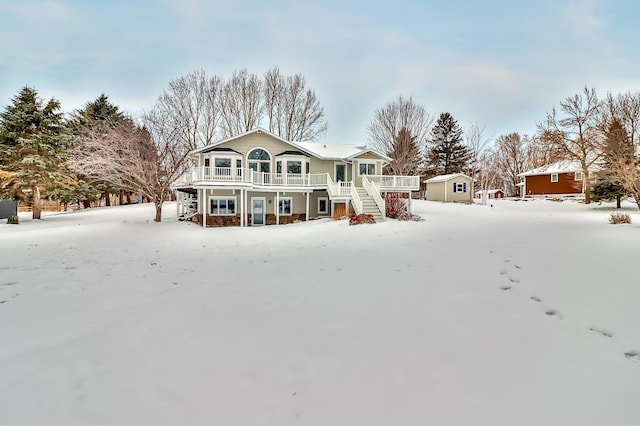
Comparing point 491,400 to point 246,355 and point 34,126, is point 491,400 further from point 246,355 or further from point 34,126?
point 34,126

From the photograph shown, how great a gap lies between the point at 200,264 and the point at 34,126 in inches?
854

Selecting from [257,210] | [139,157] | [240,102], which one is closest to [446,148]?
[240,102]

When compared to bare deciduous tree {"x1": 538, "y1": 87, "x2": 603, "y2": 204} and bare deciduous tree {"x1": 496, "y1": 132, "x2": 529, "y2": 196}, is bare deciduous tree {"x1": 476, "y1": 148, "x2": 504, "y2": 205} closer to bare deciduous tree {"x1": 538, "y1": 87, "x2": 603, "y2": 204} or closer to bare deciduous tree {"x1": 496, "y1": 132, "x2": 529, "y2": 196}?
bare deciduous tree {"x1": 496, "y1": 132, "x2": 529, "y2": 196}

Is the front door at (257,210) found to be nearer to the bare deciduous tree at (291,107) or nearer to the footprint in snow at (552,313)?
the bare deciduous tree at (291,107)

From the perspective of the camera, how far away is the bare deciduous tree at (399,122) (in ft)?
113

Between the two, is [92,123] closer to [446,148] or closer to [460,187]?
[460,187]

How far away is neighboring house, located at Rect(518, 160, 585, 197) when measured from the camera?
105 feet

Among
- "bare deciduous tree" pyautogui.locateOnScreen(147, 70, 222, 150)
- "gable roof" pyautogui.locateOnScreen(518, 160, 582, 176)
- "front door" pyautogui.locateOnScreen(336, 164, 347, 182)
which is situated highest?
"bare deciduous tree" pyautogui.locateOnScreen(147, 70, 222, 150)

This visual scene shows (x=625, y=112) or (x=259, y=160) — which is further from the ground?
(x=625, y=112)

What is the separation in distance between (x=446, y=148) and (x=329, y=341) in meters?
41.7

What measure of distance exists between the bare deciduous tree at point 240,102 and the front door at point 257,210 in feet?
43.3

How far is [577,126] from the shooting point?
24.8m

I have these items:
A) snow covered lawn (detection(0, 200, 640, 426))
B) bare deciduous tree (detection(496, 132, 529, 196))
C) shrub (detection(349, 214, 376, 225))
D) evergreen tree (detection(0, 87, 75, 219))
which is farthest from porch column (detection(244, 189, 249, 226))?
bare deciduous tree (detection(496, 132, 529, 196))

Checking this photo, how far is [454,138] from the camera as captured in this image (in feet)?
132
